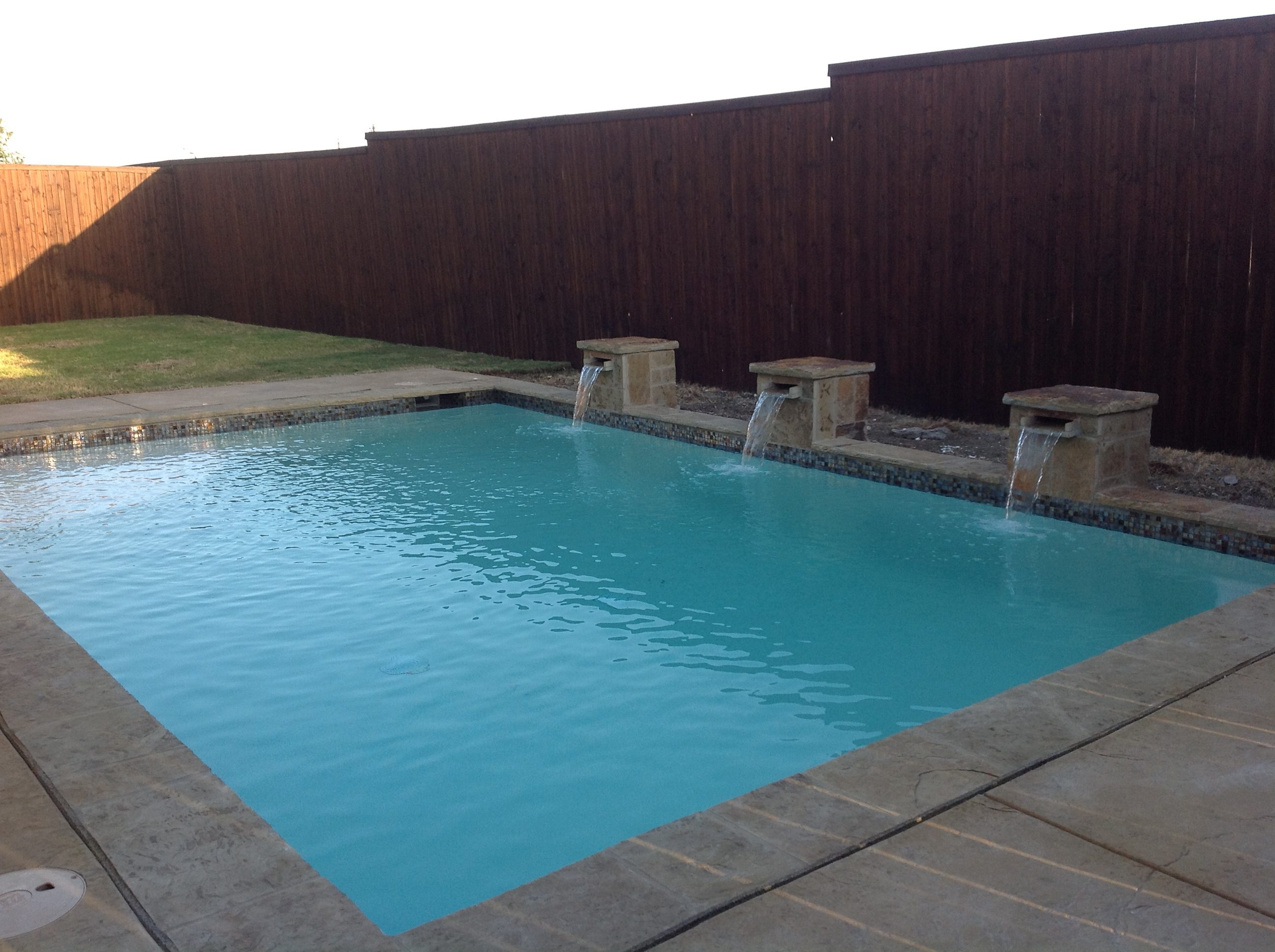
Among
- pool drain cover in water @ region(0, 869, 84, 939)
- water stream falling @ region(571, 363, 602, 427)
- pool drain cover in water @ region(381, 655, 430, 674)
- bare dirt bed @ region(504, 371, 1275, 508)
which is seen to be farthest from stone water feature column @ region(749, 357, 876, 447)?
pool drain cover in water @ region(0, 869, 84, 939)

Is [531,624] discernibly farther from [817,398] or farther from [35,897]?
[817,398]

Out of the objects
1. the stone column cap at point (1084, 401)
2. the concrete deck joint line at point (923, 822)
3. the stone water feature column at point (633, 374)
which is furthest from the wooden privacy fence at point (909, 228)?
the concrete deck joint line at point (923, 822)

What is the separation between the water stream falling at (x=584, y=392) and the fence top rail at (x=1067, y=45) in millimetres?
2862

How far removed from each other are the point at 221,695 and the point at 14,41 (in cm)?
3283

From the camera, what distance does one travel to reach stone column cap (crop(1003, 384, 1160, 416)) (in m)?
5.41

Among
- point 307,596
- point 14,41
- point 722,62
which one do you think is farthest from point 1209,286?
point 14,41

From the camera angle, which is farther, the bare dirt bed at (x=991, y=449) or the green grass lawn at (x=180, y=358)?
the green grass lawn at (x=180, y=358)

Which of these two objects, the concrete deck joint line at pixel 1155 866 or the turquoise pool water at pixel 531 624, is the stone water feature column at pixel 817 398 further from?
the concrete deck joint line at pixel 1155 866

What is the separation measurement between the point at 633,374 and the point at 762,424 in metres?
1.60

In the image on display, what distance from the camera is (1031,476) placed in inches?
227

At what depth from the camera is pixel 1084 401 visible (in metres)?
5.53

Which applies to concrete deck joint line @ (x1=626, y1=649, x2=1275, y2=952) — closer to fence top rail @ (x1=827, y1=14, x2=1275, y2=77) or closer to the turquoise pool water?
the turquoise pool water

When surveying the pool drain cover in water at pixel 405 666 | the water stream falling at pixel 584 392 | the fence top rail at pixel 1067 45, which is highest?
the fence top rail at pixel 1067 45

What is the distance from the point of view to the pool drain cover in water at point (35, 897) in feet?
7.41
